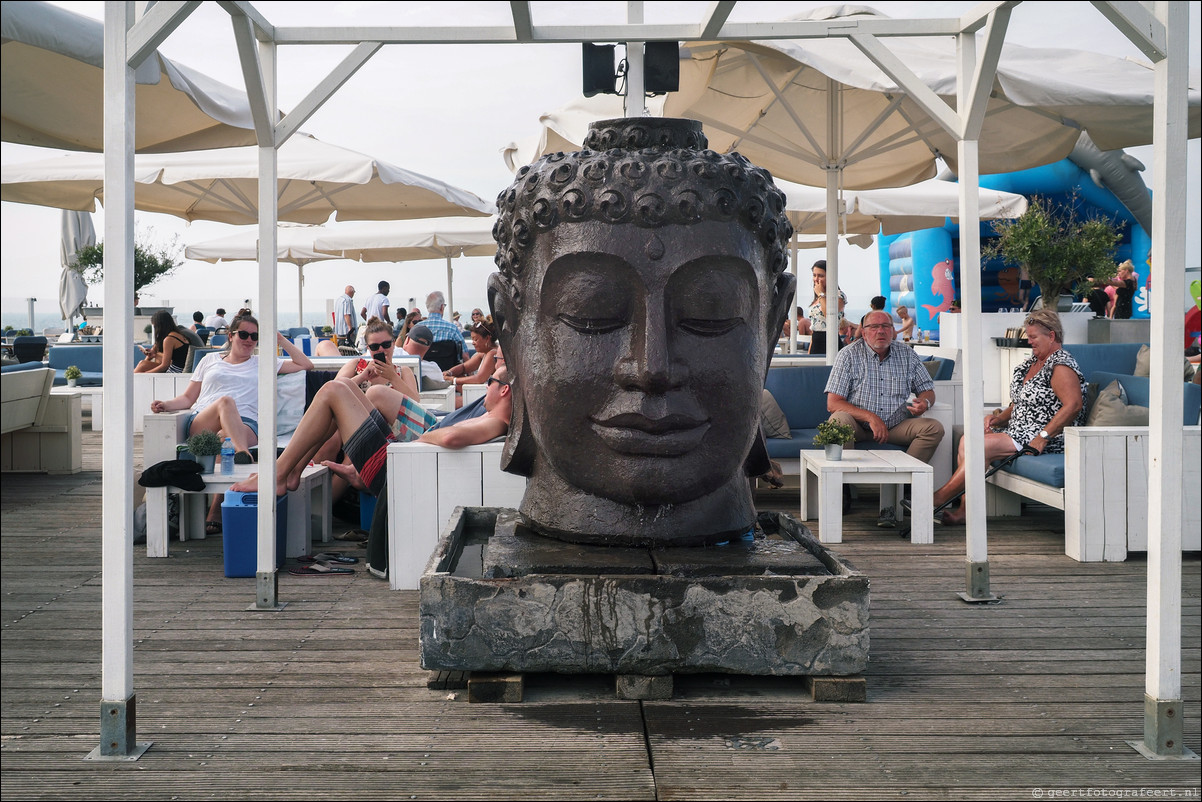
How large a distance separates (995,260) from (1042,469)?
1186cm

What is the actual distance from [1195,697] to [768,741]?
4.95 feet

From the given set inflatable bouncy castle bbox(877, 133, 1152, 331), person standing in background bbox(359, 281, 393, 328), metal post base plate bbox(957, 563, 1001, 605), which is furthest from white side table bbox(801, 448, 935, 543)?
person standing in background bbox(359, 281, 393, 328)

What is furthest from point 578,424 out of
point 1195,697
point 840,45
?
point 840,45

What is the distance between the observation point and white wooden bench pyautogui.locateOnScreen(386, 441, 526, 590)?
15.8 ft

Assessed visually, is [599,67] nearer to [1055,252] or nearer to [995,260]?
[1055,252]

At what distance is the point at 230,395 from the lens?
6.53m

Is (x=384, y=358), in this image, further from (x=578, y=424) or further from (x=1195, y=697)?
(x=1195, y=697)

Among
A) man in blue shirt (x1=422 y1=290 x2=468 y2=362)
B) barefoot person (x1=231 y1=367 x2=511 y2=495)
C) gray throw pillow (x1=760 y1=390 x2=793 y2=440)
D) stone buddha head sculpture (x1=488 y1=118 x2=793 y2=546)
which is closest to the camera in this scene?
stone buddha head sculpture (x1=488 y1=118 x2=793 y2=546)

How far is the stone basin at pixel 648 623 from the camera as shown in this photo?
11.2 ft

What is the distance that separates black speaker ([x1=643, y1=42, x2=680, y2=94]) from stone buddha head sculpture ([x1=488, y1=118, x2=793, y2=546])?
34.9 inches

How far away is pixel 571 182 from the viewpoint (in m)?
3.63

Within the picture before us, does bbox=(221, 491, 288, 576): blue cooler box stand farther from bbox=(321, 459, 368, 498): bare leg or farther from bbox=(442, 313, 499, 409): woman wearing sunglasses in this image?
bbox=(442, 313, 499, 409): woman wearing sunglasses

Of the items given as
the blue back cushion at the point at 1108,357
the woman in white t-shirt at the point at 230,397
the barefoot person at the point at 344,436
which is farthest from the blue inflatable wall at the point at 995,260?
the barefoot person at the point at 344,436

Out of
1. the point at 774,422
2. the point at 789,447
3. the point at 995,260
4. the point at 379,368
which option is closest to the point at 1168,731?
the point at 789,447
